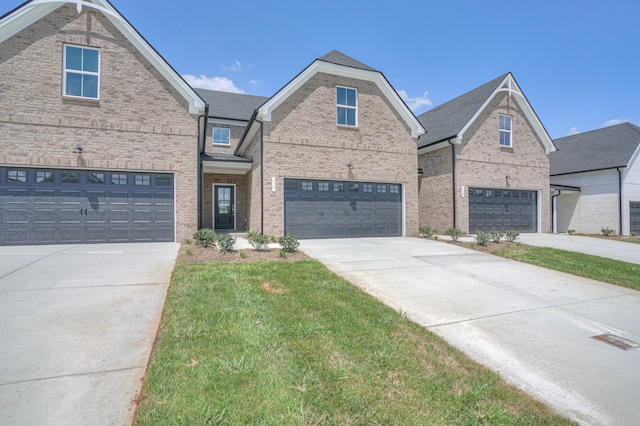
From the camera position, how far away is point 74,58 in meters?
10.9

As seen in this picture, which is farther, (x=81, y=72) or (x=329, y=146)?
(x=329, y=146)

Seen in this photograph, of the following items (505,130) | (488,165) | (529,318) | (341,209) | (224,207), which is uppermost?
(505,130)

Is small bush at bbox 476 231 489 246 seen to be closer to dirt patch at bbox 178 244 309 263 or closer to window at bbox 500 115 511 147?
dirt patch at bbox 178 244 309 263

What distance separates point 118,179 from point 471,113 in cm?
1640

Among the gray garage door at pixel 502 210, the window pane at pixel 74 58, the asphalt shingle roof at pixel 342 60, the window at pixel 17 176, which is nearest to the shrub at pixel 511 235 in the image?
the gray garage door at pixel 502 210

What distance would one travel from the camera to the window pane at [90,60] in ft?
36.1

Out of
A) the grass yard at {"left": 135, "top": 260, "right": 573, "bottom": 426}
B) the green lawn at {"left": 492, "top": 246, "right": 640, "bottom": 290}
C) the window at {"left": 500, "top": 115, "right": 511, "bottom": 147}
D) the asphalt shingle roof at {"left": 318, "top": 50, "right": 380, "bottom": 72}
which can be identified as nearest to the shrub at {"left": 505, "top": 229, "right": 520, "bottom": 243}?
the green lawn at {"left": 492, "top": 246, "right": 640, "bottom": 290}

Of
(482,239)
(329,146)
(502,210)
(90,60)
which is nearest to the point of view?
A: (90,60)

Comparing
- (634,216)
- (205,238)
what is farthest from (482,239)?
(634,216)

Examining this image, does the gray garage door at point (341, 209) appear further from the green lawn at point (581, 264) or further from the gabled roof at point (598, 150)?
the gabled roof at point (598, 150)

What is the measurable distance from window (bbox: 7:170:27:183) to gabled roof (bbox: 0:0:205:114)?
4.27m

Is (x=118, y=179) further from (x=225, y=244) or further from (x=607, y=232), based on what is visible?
(x=607, y=232)

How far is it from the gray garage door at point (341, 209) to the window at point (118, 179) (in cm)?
581

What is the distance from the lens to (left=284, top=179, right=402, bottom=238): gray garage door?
13.1 meters
